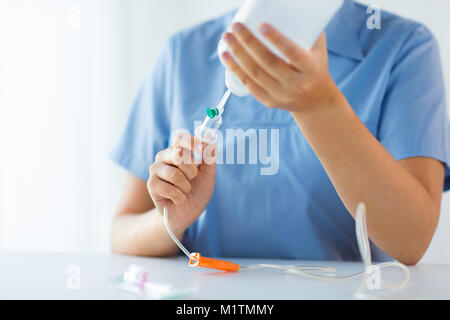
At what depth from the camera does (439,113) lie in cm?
71

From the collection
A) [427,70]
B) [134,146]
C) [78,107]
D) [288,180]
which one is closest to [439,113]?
[427,70]

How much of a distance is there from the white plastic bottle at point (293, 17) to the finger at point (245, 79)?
→ 0.03 meters

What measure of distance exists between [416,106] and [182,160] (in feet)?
1.16

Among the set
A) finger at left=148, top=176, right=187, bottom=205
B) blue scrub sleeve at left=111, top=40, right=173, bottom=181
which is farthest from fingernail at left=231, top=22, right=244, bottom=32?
blue scrub sleeve at left=111, top=40, right=173, bottom=181

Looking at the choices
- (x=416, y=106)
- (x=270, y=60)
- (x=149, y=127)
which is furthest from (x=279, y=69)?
(x=149, y=127)

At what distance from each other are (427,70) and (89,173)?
97 centimetres

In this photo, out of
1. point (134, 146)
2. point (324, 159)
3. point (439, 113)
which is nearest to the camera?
point (324, 159)

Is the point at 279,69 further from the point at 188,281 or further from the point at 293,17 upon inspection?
the point at 188,281

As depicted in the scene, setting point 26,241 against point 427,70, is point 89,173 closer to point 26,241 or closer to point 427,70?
point 26,241

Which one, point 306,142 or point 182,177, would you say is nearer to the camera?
point 182,177

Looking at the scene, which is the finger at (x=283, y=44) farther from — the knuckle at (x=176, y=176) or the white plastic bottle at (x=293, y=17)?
the knuckle at (x=176, y=176)

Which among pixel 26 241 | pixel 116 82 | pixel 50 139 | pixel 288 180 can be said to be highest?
pixel 116 82

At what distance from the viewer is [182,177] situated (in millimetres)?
594

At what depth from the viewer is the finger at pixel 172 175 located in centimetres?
59
